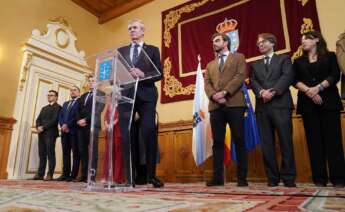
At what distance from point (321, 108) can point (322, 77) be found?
0.25m

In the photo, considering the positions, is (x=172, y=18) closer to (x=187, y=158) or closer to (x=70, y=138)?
(x=187, y=158)

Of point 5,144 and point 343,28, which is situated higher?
point 343,28

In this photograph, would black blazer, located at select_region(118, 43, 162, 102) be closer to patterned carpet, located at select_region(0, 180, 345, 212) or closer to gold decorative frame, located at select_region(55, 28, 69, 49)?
patterned carpet, located at select_region(0, 180, 345, 212)

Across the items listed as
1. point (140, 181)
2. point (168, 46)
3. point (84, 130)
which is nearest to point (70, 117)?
point (84, 130)

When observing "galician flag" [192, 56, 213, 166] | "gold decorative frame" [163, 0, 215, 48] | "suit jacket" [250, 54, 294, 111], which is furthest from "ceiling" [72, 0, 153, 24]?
"suit jacket" [250, 54, 294, 111]

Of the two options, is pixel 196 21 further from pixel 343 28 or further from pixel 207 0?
pixel 343 28

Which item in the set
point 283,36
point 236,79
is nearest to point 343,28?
point 283,36

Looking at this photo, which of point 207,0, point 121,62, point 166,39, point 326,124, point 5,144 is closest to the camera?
point 121,62

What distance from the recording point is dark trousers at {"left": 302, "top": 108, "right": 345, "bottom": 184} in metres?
1.90

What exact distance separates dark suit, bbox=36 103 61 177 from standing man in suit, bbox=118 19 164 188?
2.32 m

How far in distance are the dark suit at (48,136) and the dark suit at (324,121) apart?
3069 mm

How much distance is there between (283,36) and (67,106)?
2.98 meters

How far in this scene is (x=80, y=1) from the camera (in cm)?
564

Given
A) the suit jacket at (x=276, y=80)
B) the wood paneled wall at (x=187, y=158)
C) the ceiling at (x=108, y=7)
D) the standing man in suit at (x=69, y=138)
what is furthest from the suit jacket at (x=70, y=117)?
the ceiling at (x=108, y=7)
